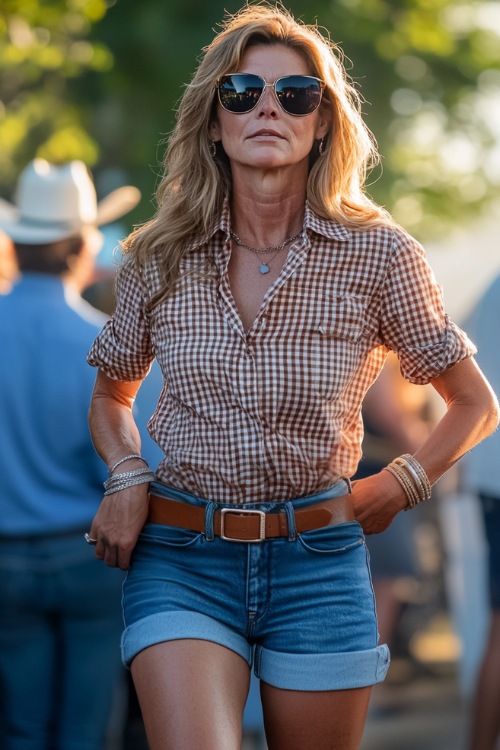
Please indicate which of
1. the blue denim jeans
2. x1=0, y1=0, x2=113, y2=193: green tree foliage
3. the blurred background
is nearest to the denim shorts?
the blue denim jeans

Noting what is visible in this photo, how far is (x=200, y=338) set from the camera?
3291mm

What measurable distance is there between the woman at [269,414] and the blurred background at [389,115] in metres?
4.01

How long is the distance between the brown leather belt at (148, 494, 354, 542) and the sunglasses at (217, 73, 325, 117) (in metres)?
0.91

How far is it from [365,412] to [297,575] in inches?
186

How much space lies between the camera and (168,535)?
3.31 m

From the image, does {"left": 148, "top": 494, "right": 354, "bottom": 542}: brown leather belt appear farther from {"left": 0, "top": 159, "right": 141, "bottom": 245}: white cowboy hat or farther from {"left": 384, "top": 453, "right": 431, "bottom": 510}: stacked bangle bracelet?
{"left": 0, "top": 159, "right": 141, "bottom": 245}: white cowboy hat

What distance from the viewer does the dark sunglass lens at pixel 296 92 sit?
339 cm

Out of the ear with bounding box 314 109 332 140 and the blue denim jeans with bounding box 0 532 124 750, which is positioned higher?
the ear with bounding box 314 109 332 140

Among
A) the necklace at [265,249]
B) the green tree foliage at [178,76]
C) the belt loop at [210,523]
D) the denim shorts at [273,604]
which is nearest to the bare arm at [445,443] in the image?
the denim shorts at [273,604]

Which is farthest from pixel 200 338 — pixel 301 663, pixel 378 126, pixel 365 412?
pixel 378 126

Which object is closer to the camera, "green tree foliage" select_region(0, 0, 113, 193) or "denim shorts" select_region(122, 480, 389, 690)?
"denim shorts" select_region(122, 480, 389, 690)

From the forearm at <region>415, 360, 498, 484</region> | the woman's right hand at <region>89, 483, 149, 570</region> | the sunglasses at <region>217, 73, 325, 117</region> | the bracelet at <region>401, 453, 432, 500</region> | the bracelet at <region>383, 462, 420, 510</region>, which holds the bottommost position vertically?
the woman's right hand at <region>89, 483, 149, 570</region>

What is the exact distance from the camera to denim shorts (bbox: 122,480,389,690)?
323cm

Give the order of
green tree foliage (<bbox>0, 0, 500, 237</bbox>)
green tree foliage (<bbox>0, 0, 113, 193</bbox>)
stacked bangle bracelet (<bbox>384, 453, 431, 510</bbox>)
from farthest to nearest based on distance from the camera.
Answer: green tree foliage (<bbox>0, 0, 500, 237</bbox>) → green tree foliage (<bbox>0, 0, 113, 193</bbox>) → stacked bangle bracelet (<bbox>384, 453, 431, 510</bbox>)
